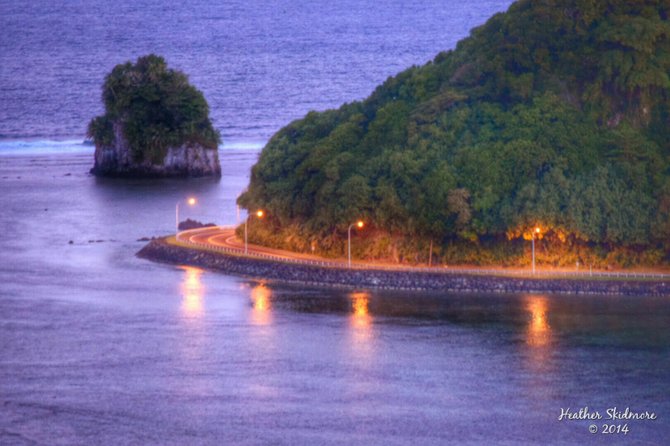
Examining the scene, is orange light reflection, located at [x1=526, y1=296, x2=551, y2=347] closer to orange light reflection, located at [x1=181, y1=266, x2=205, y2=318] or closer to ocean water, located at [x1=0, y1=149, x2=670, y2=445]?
ocean water, located at [x1=0, y1=149, x2=670, y2=445]

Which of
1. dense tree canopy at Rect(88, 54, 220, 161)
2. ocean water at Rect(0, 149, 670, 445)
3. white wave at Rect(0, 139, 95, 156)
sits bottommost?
ocean water at Rect(0, 149, 670, 445)

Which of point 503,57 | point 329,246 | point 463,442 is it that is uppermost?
point 503,57

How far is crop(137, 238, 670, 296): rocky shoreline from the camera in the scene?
7200 centimetres

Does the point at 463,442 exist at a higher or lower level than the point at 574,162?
lower

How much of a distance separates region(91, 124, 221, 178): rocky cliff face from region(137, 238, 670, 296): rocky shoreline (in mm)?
56443

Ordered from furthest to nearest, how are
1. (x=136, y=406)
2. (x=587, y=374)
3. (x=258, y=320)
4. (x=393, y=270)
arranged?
(x=393, y=270) → (x=258, y=320) → (x=587, y=374) → (x=136, y=406)

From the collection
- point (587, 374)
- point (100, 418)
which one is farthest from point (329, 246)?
point (100, 418)

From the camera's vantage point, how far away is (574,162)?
76.0 meters

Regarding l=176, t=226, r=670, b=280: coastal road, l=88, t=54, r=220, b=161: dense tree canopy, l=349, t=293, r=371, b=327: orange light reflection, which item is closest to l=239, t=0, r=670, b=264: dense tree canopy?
l=176, t=226, r=670, b=280: coastal road

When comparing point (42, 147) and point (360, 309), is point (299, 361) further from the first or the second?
point (42, 147)

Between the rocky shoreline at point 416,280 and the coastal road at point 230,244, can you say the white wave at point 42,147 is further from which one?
the rocky shoreline at point 416,280

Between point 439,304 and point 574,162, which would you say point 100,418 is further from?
point 574,162

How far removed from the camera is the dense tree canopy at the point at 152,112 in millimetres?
136750

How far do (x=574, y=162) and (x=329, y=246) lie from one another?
1337 centimetres
